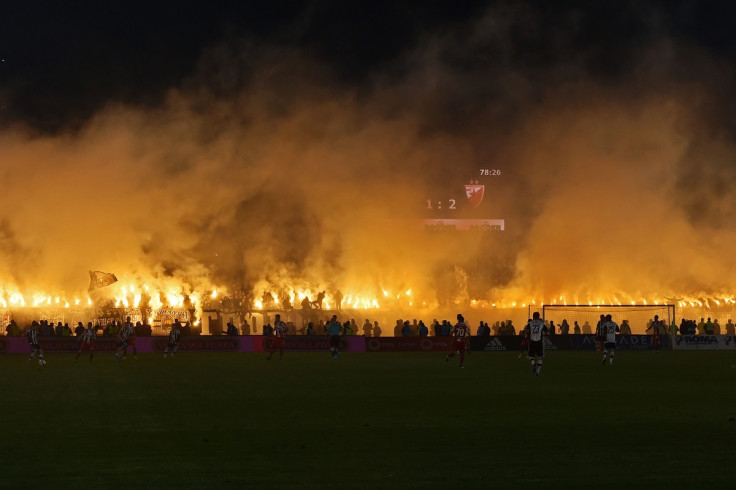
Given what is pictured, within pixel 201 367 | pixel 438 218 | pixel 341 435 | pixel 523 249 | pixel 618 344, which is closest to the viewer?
pixel 341 435

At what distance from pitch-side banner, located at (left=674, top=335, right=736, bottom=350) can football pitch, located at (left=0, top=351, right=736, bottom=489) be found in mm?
24768

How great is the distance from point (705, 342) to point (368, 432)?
3971 centimetres

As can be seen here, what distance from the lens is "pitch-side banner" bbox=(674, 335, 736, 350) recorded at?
48562mm

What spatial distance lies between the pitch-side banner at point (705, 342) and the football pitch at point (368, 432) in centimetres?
2477

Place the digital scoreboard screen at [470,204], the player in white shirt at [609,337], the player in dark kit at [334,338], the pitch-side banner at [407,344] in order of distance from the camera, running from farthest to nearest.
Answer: the digital scoreboard screen at [470,204], the pitch-side banner at [407,344], the player in dark kit at [334,338], the player in white shirt at [609,337]

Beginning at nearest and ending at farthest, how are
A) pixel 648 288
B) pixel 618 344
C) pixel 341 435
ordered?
pixel 341 435 < pixel 618 344 < pixel 648 288

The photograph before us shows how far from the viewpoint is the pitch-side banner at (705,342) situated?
4856cm

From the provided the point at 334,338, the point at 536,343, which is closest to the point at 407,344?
the point at 334,338

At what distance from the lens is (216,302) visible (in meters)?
68.4

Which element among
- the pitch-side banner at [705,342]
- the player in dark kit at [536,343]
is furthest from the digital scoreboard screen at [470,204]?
the player in dark kit at [536,343]

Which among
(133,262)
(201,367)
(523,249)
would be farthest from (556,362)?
(523,249)

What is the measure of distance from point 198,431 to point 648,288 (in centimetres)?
7386

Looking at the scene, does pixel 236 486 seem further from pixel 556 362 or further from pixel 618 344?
pixel 618 344

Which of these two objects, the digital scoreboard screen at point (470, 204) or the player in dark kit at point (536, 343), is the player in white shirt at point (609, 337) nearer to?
the player in dark kit at point (536, 343)
